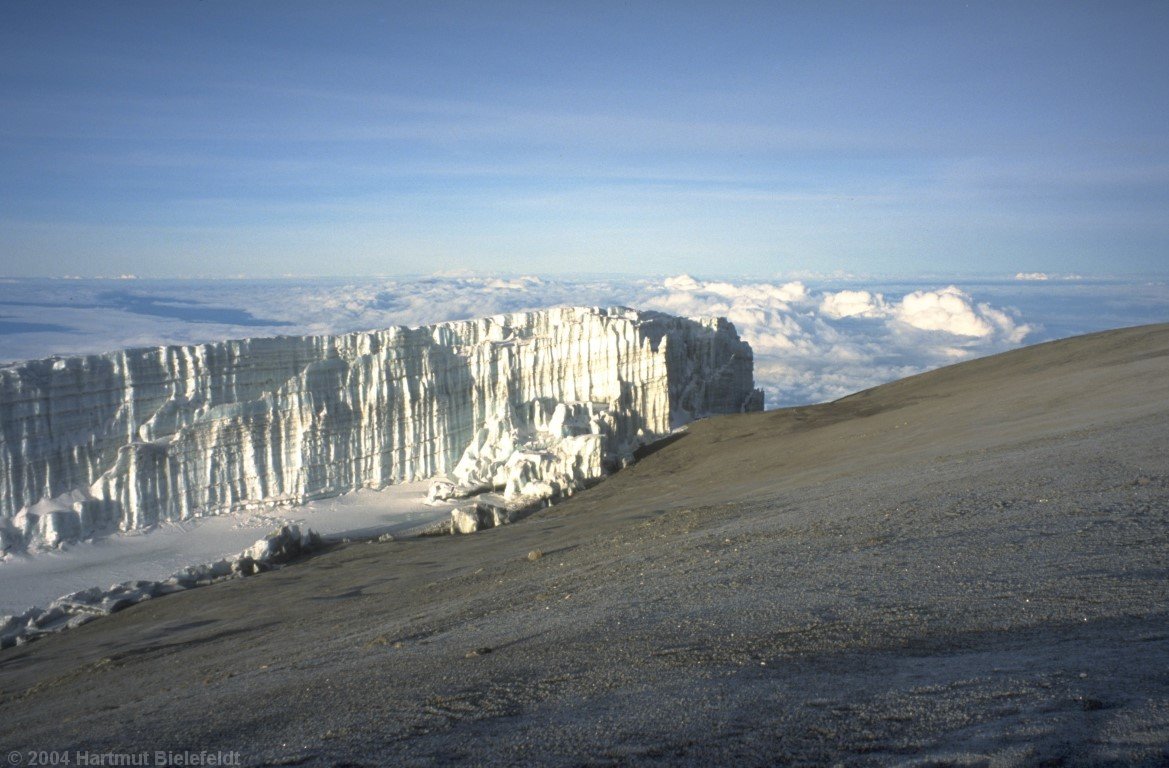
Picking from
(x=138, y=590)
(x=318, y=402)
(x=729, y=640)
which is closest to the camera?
(x=729, y=640)

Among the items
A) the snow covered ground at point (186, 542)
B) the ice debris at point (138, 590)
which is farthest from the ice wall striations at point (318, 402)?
the ice debris at point (138, 590)

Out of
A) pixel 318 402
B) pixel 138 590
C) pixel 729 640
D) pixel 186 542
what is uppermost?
pixel 318 402

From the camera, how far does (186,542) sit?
18875mm

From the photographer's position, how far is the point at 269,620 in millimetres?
11570

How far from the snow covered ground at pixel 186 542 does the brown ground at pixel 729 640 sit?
10.2ft

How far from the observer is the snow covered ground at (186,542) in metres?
16.3

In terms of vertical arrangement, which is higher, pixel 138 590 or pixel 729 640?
pixel 729 640

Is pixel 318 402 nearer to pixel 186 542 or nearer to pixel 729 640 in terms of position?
pixel 186 542

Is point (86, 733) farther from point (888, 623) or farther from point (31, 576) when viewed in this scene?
point (31, 576)

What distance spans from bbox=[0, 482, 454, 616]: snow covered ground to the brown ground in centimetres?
310

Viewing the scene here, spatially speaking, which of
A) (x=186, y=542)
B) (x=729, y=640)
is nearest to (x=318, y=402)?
(x=186, y=542)

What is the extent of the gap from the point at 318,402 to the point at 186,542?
16.6 ft

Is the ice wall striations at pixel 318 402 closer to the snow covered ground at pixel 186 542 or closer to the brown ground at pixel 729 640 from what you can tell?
the snow covered ground at pixel 186 542

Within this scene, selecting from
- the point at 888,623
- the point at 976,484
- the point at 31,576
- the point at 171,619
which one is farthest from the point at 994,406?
the point at 31,576
